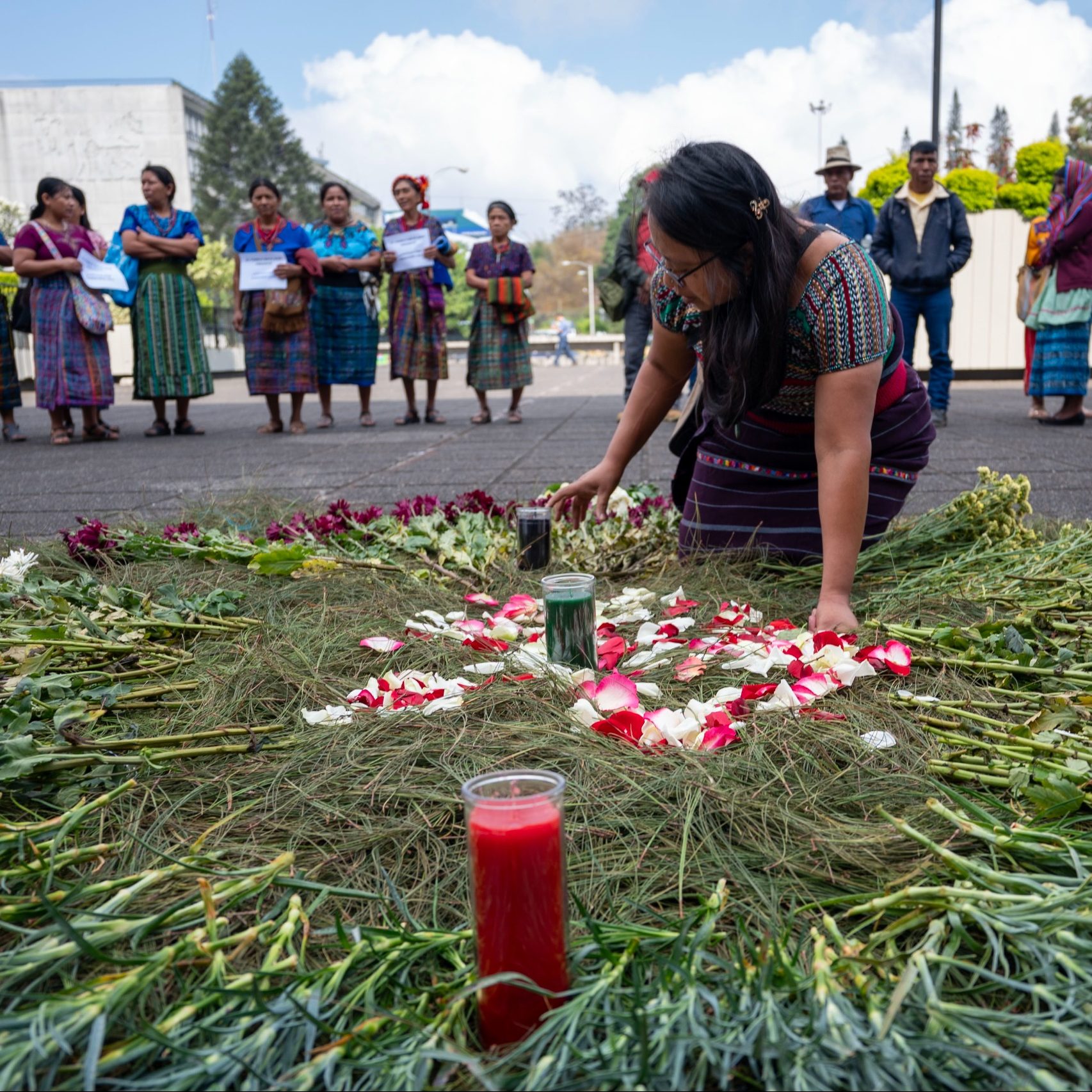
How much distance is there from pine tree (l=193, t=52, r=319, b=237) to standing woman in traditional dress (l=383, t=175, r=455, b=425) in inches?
2045

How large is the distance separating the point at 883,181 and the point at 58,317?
11.1 m

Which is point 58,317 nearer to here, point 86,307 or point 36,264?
point 86,307

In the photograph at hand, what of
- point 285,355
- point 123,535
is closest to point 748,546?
point 123,535

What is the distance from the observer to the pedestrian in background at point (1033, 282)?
8031 millimetres

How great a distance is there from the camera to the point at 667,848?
5.12ft

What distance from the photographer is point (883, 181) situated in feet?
48.3

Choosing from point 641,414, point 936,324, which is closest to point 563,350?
point 936,324

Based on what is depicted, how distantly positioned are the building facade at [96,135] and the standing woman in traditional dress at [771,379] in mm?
56558

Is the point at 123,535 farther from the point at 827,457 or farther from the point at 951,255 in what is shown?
the point at 951,255

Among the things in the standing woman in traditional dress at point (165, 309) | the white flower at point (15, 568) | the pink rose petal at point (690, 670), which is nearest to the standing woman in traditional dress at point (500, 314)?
the standing woman in traditional dress at point (165, 309)

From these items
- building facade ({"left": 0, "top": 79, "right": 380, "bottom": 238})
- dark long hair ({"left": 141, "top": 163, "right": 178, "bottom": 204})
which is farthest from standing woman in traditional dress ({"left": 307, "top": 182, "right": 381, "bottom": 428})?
building facade ({"left": 0, "top": 79, "right": 380, "bottom": 238})

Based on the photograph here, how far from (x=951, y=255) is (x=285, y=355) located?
5411 millimetres

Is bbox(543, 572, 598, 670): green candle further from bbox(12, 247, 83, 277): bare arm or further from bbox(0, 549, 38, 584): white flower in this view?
bbox(12, 247, 83, 277): bare arm

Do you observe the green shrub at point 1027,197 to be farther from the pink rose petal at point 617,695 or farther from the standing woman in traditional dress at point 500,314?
the pink rose petal at point 617,695
